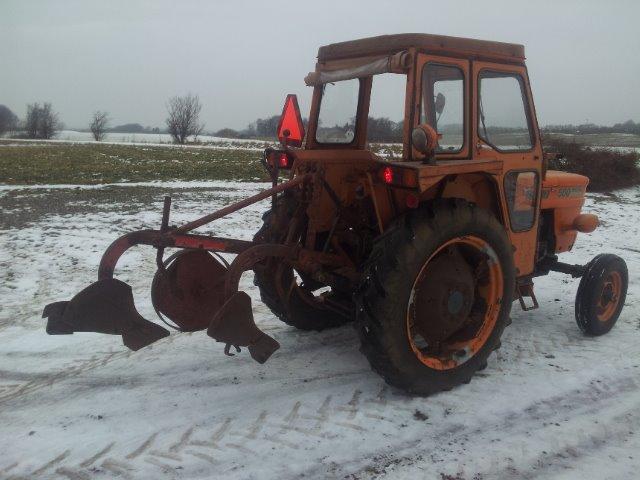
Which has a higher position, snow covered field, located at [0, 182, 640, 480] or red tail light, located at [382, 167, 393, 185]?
red tail light, located at [382, 167, 393, 185]

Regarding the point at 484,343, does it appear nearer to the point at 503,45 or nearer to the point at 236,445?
the point at 236,445

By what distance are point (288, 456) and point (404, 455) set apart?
606 millimetres

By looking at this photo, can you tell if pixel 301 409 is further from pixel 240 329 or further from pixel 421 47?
pixel 421 47

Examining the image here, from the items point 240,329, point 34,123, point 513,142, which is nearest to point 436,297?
point 240,329

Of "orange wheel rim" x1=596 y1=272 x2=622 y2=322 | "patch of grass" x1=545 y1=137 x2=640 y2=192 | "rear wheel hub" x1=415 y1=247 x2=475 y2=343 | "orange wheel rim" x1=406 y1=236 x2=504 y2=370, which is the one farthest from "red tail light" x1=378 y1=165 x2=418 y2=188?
"patch of grass" x1=545 y1=137 x2=640 y2=192

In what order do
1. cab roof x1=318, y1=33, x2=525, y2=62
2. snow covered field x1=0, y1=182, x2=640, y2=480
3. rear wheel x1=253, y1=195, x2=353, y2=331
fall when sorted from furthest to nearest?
rear wheel x1=253, y1=195, x2=353, y2=331 < cab roof x1=318, y1=33, x2=525, y2=62 < snow covered field x1=0, y1=182, x2=640, y2=480

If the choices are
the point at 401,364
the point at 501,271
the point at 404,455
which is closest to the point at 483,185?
the point at 501,271

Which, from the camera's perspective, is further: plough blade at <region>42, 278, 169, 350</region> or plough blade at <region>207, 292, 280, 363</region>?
plough blade at <region>42, 278, 169, 350</region>

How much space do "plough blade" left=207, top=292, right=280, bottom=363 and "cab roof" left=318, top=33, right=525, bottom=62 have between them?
73.3 inches

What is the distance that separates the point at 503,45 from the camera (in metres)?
4.04

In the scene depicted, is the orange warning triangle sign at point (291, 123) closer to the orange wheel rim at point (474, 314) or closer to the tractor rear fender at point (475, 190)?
the tractor rear fender at point (475, 190)

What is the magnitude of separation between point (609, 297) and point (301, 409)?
3016mm

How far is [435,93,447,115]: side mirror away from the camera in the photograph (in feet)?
13.1

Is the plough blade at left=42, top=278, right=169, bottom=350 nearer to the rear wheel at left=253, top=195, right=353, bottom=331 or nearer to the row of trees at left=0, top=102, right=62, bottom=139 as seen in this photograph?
the rear wheel at left=253, top=195, right=353, bottom=331
